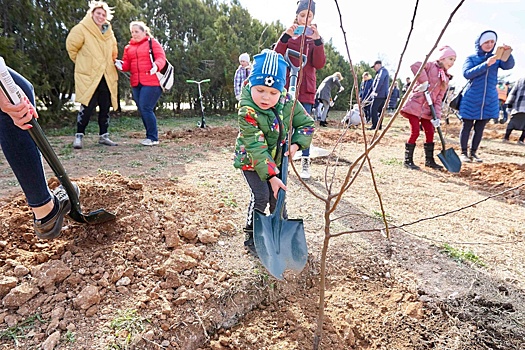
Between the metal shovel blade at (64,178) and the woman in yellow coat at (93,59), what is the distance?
310cm

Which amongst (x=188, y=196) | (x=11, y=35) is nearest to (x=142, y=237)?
(x=188, y=196)

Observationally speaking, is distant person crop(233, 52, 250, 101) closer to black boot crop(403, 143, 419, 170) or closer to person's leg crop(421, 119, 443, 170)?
black boot crop(403, 143, 419, 170)

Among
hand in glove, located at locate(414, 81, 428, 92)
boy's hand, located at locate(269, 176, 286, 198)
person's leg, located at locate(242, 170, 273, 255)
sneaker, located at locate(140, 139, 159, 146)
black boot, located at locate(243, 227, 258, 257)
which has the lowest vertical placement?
black boot, located at locate(243, 227, 258, 257)

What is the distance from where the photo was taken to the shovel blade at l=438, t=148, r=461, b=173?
4.51m

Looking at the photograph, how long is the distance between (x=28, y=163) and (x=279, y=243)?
1335mm

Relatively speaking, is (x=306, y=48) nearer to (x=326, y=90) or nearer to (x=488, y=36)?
(x=488, y=36)

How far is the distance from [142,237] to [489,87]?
502 cm

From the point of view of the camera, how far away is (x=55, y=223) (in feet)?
5.75

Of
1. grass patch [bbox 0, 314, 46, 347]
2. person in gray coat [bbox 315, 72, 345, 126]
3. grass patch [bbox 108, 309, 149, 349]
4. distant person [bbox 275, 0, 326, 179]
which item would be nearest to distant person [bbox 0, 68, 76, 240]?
grass patch [bbox 0, 314, 46, 347]

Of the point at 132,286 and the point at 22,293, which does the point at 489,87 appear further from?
the point at 22,293

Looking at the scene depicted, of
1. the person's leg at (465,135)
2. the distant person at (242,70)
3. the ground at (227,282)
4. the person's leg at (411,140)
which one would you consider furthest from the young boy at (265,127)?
the distant person at (242,70)

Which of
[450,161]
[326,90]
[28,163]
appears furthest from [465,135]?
[326,90]

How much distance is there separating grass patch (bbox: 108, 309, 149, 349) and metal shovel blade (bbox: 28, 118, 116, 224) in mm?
616

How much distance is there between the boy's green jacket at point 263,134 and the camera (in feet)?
6.15
